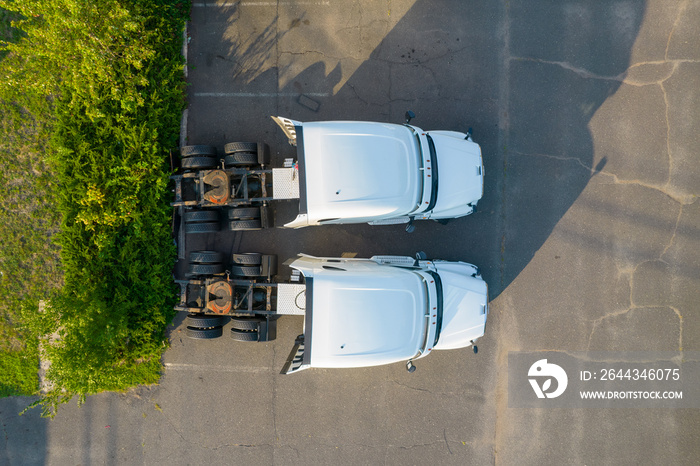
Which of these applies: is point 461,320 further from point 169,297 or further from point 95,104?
point 95,104

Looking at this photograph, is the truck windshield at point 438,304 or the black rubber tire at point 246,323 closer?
the truck windshield at point 438,304

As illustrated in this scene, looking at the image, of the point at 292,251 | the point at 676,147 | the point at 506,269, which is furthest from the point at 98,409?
the point at 676,147

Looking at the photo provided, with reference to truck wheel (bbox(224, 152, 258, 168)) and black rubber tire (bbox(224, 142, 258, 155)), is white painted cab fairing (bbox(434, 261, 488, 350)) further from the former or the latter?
black rubber tire (bbox(224, 142, 258, 155))

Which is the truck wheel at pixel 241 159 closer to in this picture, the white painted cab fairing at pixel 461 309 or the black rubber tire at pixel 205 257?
the black rubber tire at pixel 205 257

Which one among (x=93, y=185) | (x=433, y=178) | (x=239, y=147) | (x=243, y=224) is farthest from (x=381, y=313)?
(x=93, y=185)

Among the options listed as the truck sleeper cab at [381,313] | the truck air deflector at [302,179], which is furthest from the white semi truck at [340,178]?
the truck sleeper cab at [381,313]

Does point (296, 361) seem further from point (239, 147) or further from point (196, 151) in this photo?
point (196, 151)
